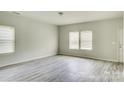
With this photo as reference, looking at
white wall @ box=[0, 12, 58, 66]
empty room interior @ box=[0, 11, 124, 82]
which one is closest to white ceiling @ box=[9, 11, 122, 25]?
empty room interior @ box=[0, 11, 124, 82]

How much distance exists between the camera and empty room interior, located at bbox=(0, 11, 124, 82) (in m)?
4.43

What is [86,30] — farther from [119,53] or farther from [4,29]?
[4,29]

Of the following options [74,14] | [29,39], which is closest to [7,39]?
[29,39]

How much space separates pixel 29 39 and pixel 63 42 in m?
3.14

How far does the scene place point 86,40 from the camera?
6.76 m

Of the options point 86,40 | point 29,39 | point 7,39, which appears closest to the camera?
point 7,39

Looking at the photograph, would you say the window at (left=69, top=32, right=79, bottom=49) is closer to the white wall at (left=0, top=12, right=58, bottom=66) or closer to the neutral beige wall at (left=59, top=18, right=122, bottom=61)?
the neutral beige wall at (left=59, top=18, right=122, bottom=61)

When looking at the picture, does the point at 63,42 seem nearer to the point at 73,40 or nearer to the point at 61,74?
the point at 73,40

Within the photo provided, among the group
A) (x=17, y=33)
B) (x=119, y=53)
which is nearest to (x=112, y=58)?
(x=119, y=53)

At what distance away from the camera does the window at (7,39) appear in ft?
14.6

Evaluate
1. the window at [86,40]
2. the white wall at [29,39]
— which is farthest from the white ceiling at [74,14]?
the window at [86,40]

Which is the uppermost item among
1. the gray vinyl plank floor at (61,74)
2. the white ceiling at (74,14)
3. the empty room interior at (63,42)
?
the white ceiling at (74,14)

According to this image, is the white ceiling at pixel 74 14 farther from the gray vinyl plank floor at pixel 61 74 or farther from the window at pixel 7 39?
the gray vinyl plank floor at pixel 61 74

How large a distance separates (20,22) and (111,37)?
17.4ft
